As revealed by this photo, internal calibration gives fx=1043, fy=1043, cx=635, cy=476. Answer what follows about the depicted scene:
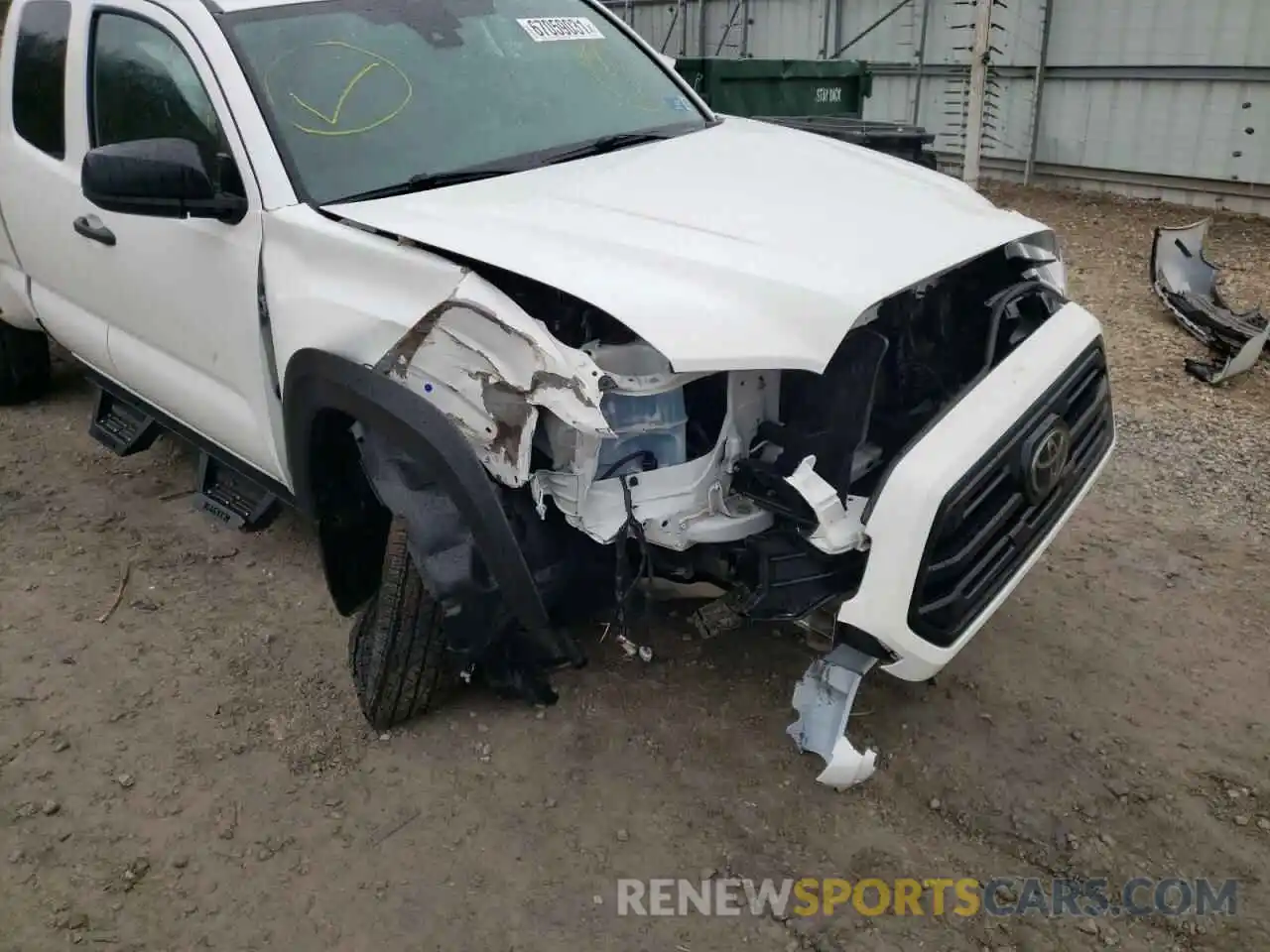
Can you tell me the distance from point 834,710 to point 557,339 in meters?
1.11

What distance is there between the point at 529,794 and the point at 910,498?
1.25 metres

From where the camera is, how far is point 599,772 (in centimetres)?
270

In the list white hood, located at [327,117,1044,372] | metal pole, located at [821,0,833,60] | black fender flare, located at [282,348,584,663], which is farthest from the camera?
metal pole, located at [821,0,833,60]

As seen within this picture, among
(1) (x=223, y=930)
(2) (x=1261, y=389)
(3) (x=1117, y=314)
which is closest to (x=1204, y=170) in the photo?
(3) (x=1117, y=314)

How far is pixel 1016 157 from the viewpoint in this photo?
1038 centimetres

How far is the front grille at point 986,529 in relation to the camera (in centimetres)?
215

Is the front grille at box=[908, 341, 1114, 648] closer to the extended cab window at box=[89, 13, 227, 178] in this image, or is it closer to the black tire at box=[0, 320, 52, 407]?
the extended cab window at box=[89, 13, 227, 178]

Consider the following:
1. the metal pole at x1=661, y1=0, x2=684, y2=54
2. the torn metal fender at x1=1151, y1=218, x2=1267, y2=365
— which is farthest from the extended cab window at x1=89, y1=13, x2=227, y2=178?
the metal pole at x1=661, y1=0, x2=684, y2=54

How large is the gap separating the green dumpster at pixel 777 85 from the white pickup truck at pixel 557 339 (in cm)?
350

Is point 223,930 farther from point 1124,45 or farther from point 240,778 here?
point 1124,45

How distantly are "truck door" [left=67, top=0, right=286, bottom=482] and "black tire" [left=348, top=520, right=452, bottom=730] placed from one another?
0.57 meters

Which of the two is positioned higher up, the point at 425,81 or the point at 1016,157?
the point at 425,81

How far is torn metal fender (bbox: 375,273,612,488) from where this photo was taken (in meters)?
2.09

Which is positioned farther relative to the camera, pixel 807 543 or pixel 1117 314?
pixel 1117 314
